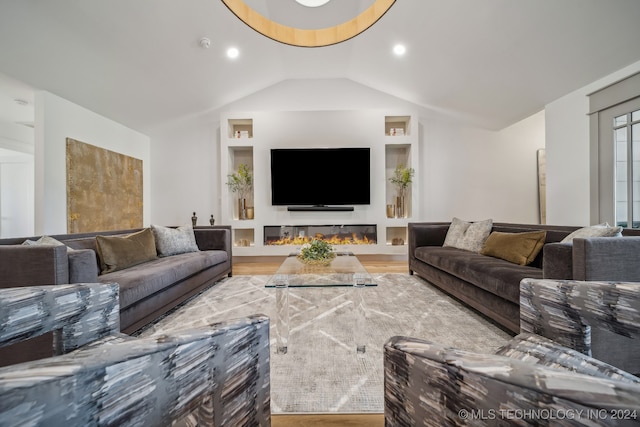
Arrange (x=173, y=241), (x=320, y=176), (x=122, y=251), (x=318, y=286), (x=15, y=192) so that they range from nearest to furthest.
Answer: (x=318, y=286)
(x=122, y=251)
(x=173, y=241)
(x=320, y=176)
(x=15, y=192)

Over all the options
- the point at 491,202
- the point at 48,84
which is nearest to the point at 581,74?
the point at 491,202

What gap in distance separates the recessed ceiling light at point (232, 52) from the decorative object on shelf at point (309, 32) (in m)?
1.02

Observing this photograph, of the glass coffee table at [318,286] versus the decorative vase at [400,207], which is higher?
the decorative vase at [400,207]

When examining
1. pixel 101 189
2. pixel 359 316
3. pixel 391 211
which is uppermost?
pixel 101 189

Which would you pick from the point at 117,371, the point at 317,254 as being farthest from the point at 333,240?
the point at 117,371

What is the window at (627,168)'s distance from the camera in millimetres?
2719

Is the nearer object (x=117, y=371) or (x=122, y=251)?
(x=117, y=371)

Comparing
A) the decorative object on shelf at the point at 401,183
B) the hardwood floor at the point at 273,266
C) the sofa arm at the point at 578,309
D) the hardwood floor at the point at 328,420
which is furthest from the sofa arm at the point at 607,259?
the decorative object on shelf at the point at 401,183

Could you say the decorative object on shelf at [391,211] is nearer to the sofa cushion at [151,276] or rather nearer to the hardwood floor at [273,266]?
the hardwood floor at [273,266]

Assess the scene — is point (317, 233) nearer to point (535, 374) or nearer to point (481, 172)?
point (481, 172)

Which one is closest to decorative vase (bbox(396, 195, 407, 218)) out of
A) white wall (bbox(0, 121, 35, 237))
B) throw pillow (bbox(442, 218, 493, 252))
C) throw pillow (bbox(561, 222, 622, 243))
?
throw pillow (bbox(442, 218, 493, 252))

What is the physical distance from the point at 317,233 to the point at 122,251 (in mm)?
3022

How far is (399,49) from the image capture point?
369cm

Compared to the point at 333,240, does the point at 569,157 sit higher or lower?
higher
